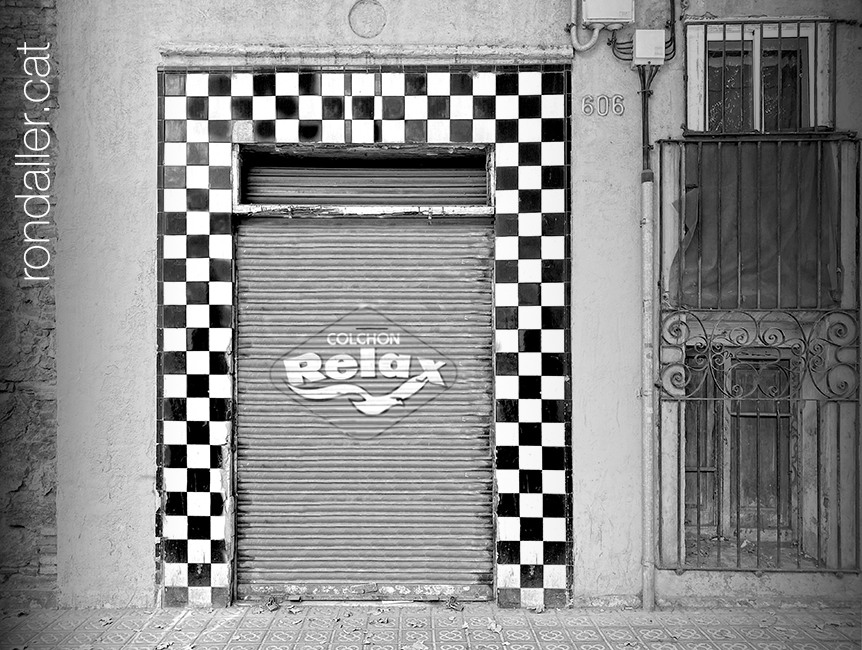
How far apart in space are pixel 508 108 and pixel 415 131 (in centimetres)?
63

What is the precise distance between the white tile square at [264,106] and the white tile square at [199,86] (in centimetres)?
32

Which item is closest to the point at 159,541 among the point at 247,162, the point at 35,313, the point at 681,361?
the point at 35,313

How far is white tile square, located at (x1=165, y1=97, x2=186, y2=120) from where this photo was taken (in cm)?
454

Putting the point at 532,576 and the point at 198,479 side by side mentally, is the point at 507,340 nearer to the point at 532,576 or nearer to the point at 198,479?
the point at 532,576

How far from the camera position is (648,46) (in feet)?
14.6

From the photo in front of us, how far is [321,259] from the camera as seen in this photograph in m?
4.64

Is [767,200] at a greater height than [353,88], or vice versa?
[353,88]

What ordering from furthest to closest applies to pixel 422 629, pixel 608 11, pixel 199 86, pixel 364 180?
pixel 364 180 < pixel 199 86 < pixel 608 11 < pixel 422 629

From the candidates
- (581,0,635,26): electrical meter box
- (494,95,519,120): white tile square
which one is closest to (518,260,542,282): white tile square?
(494,95,519,120): white tile square

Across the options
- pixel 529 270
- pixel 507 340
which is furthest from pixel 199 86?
pixel 507 340

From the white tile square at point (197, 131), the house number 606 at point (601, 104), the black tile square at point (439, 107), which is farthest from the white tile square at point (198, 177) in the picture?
the house number 606 at point (601, 104)

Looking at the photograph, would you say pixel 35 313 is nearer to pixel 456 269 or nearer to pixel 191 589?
pixel 191 589

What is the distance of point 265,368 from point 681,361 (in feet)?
9.05

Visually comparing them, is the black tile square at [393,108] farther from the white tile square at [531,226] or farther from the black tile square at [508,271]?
the black tile square at [508,271]
